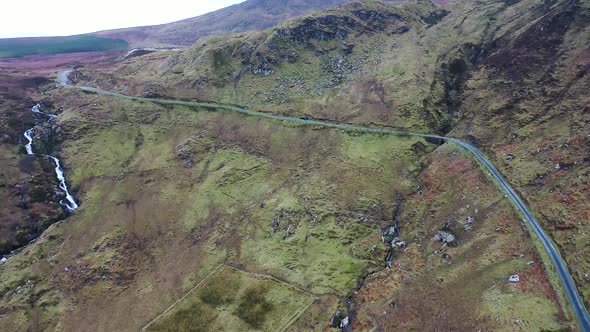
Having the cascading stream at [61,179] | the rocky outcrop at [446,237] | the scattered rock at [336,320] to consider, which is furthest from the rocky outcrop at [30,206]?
the rocky outcrop at [446,237]

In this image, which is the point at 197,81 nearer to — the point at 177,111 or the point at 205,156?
the point at 177,111

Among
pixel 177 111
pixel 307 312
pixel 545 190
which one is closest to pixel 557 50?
pixel 545 190

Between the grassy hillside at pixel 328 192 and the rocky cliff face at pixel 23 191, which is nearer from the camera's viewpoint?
the grassy hillside at pixel 328 192

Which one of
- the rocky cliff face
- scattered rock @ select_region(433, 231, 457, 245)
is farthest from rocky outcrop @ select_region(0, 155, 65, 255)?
scattered rock @ select_region(433, 231, 457, 245)

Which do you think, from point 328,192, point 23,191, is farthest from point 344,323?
point 23,191

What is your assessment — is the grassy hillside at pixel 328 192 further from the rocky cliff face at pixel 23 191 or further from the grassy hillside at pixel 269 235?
the rocky cliff face at pixel 23 191

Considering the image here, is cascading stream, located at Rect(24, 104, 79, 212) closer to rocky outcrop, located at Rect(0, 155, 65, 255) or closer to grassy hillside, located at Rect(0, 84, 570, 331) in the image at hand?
rocky outcrop, located at Rect(0, 155, 65, 255)

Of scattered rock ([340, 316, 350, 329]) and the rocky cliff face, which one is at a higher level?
the rocky cliff face

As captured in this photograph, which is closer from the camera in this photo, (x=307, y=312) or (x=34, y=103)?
(x=307, y=312)
